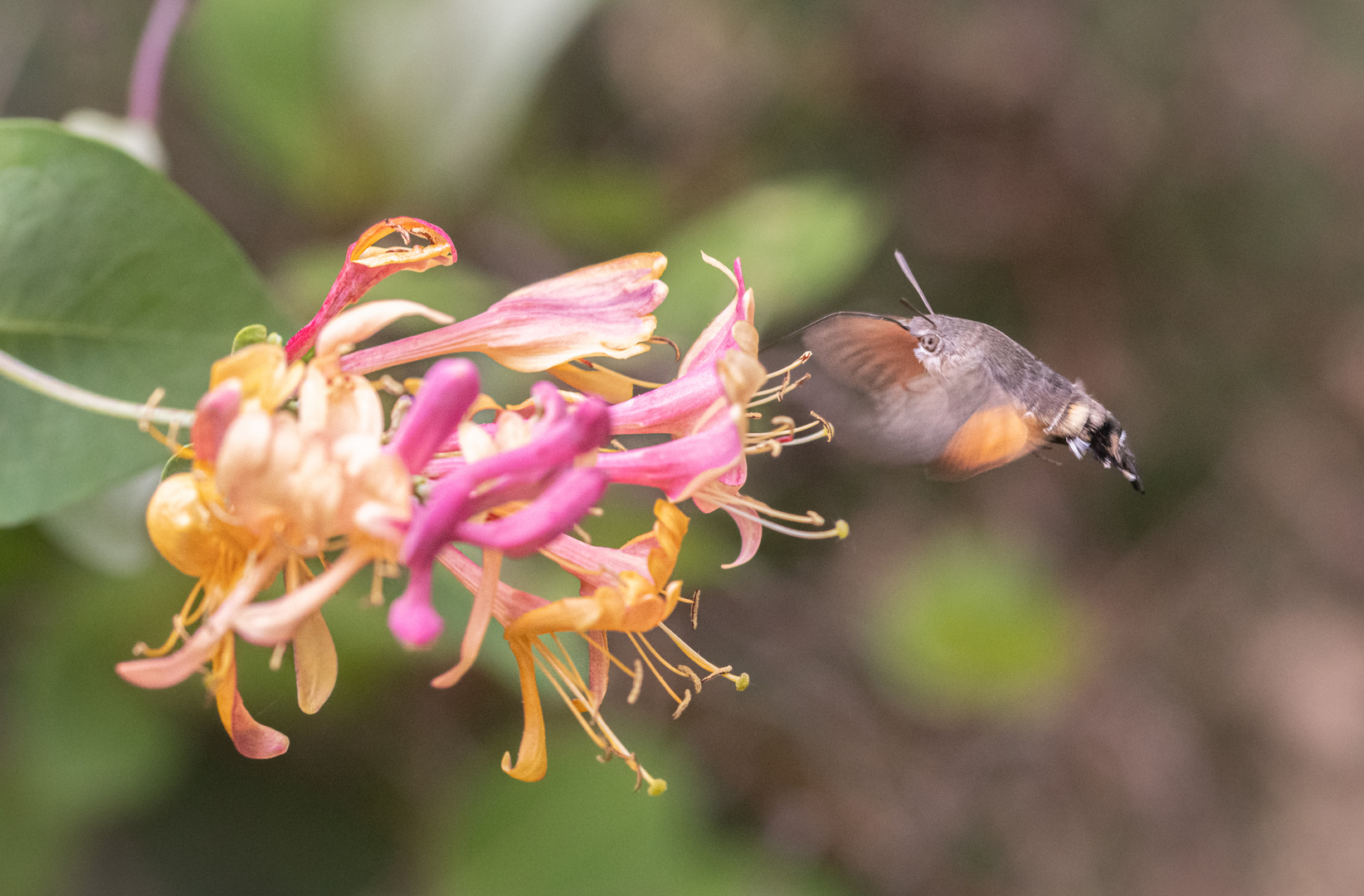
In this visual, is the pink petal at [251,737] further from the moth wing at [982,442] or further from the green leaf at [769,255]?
the green leaf at [769,255]

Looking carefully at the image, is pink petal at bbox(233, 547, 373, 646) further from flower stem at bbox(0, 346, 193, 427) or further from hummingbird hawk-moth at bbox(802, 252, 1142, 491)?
hummingbird hawk-moth at bbox(802, 252, 1142, 491)

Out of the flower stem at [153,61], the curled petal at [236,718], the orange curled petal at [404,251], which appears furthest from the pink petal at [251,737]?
the flower stem at [153,61]

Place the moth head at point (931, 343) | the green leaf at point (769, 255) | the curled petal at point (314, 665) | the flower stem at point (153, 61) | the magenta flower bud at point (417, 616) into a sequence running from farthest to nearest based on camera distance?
the green leaf at point (769, 255) < the flower stem at point (153, 61) < the moth head at point (931, 343) < the curled petal at point (314, 665) < the magenta flower bud at point (417, 616)

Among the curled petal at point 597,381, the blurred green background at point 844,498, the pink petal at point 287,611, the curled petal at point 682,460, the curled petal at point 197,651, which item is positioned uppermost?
the curled petal at point 682,460

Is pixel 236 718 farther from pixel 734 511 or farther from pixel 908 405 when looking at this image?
pixel 908 405

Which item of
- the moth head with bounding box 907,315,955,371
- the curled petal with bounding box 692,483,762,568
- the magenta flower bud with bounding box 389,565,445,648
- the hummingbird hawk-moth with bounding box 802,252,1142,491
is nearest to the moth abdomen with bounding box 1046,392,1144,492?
the hummingbird hawk-moth with bounding box 802,252,1142,491

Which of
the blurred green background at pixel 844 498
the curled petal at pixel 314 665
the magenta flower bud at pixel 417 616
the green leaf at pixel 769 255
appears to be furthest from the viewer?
the blurred green background at pixel 844 498
